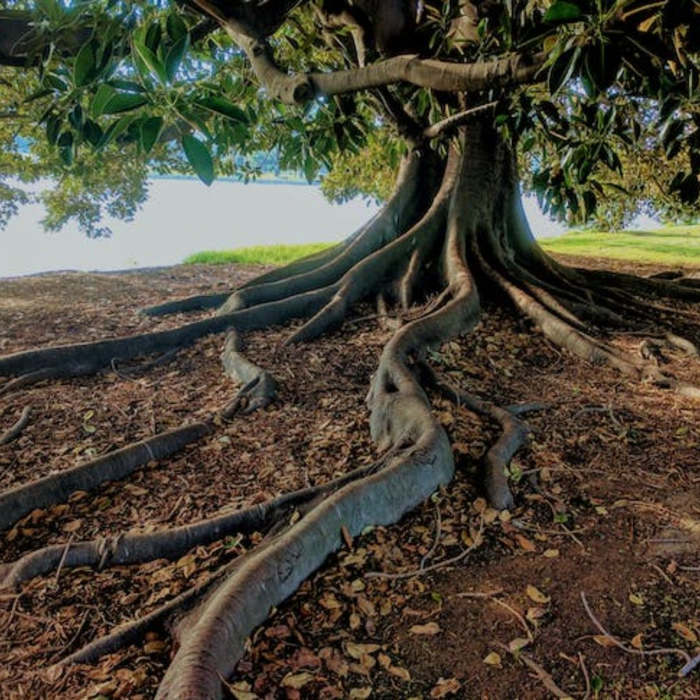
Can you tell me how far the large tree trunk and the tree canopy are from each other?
1.20 metres

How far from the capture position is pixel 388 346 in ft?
14.0

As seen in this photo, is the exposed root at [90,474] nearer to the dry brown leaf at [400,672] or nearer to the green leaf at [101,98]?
the dry brown leaf at [400,672]

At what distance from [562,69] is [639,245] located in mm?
15484

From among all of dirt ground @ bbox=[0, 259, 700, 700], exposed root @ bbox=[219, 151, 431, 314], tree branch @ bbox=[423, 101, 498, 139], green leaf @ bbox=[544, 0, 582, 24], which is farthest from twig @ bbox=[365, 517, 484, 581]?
exposed root @ bbox=[219, 151, 431, 314]

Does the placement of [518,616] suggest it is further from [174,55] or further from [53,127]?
[53,127]

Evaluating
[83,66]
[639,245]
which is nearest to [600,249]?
[639,245]

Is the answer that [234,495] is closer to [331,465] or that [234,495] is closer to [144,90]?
[331,465]

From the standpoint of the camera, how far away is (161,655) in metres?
2.03

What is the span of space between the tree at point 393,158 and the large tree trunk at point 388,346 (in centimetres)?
1

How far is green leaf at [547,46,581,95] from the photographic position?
2.00 m

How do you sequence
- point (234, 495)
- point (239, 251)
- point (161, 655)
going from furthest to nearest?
point (239, 251) → point (234, 495) → point (161, 655)

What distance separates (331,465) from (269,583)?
1.11 metres

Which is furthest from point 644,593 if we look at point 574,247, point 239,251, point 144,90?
point 574,247

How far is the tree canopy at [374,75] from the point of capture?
1.83 m
